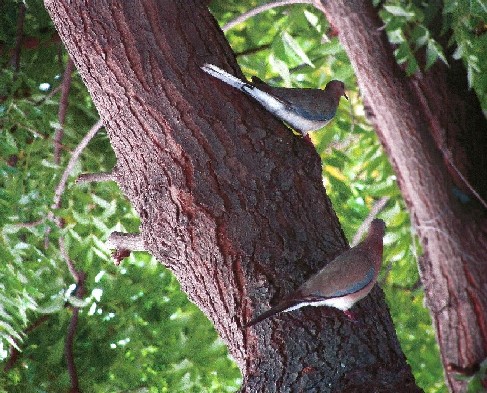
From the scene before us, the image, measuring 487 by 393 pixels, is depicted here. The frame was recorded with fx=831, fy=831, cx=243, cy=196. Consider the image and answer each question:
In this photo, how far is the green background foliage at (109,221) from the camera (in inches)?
110

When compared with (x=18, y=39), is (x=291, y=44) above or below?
below

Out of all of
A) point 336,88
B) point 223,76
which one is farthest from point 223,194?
point 336,88

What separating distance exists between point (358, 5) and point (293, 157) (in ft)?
2.07

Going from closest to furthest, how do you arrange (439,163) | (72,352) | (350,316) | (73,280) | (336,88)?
(350,316) < (439,163) < (336,88) < (72,352) < (73,280)

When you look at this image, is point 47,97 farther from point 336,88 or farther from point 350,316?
point 350,316

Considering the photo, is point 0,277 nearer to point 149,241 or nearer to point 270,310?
point 149,241

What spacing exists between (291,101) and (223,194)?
36cm

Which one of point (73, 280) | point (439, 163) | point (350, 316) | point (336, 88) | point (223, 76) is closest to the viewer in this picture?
point (350, 316)

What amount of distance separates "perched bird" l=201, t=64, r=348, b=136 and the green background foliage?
1.42 ft

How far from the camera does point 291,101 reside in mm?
2285

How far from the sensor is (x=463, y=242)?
263cm

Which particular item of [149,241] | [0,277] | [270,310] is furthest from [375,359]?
[0,277]

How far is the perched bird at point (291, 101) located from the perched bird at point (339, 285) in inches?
16.8

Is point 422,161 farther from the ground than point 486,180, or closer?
farther from the ground
